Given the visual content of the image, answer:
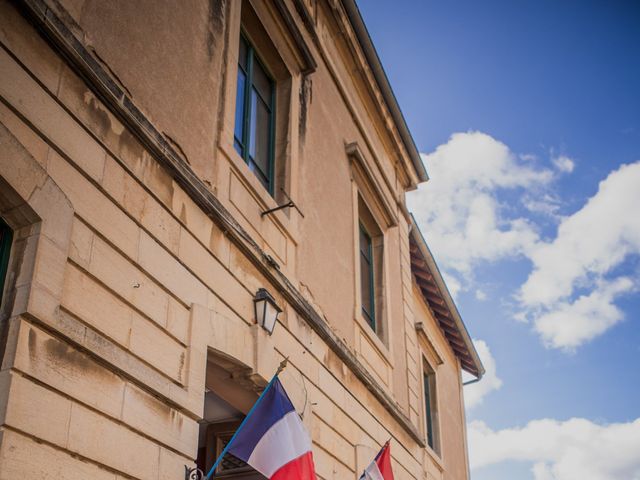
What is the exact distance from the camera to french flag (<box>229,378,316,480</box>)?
577 centimetres

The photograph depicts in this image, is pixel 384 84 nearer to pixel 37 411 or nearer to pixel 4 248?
pixel 4 248

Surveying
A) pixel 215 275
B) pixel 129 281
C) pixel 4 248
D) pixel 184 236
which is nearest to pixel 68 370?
pixel 4 248

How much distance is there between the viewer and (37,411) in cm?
400

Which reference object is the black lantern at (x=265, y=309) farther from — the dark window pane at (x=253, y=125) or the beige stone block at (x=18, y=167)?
the beige stone block at (x=18, y=167)

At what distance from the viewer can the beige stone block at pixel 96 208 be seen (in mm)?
4574

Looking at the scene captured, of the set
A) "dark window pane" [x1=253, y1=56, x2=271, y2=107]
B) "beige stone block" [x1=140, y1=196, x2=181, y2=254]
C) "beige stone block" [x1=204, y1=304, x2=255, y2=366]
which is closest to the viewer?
"beige stone block" [x1=140, y1=196, x2=181, y2=254]

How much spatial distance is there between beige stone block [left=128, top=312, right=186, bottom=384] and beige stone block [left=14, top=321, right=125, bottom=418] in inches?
12.9

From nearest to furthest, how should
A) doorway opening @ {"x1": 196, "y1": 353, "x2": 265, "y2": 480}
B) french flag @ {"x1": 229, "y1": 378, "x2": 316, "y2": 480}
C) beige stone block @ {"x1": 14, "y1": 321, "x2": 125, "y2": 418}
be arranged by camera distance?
1. beige stone block @ {"x1": 14, "y1": 321, "x2": 125, "y2": 418}
2. french flag @ {"x1": 229, "y1": 378, "x2": 316, "y2": 480}
3. doorway opening @ {"x1": 196, "y1": 353, "x2": 265, "y2": 480}

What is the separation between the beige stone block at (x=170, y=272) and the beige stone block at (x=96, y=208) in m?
0.12

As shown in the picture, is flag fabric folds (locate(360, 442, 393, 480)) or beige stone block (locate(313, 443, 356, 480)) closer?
beige stone block (locate(313, 443, 356, 480))

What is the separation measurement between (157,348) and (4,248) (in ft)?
4.31

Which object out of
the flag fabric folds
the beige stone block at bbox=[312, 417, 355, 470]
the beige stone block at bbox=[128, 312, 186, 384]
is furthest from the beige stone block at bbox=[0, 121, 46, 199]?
the flag fabric folds

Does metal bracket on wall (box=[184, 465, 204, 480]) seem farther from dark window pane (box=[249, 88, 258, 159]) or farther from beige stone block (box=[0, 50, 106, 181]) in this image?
dark window pane (box=[249, 88, 258, 159])

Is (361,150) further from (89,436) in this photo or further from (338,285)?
(89,436)
